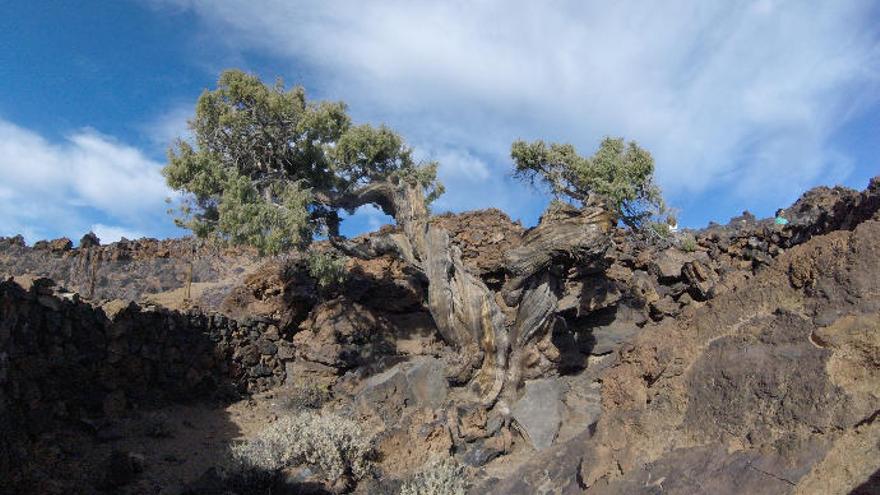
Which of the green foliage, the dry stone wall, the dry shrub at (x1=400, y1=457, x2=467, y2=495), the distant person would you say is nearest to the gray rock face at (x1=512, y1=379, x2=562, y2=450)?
the dry shrub at (x1=400, y1=457, x2=467, y2=495)

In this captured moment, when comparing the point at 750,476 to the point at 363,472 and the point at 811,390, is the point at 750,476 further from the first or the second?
the point at 363,472

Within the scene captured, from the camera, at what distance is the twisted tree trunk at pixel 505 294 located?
10.0 m

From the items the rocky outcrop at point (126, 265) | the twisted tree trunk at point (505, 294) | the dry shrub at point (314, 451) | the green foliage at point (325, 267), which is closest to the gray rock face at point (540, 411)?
the twisted tree trunk at point (505, 294)

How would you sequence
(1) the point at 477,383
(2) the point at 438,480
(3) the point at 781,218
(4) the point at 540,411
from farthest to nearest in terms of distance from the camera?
(3) the point at 781,218, (1) the point at 477,383, (4) the point at 540,411, (2) the point at 438,480

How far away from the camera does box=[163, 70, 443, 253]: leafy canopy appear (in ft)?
42.4

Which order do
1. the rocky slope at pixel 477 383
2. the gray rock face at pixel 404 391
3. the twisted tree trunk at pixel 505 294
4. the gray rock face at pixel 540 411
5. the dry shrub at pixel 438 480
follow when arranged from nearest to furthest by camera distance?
the rocky slope at pixel 477 383
the dry shrub at pixel 438 480
the gray rock face at pixel 540 411
the twisted tree trunk at pixel 505 294
the gray rock face at pixel 404 391

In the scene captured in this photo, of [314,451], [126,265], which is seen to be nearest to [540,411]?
[314,451]

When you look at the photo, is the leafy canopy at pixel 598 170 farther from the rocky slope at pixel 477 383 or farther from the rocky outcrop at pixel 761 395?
the rocky outcrop at pixel 761 395

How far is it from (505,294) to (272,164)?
6.99 metres

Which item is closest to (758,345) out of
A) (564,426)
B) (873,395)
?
(873,395)

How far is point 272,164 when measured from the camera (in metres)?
15.2

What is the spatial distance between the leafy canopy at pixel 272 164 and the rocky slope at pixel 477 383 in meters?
1.90

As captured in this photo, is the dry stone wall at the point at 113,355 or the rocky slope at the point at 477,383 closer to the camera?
the rocky slope at the point at 477,383

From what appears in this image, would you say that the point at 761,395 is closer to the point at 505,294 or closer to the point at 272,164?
the point at 505,294
